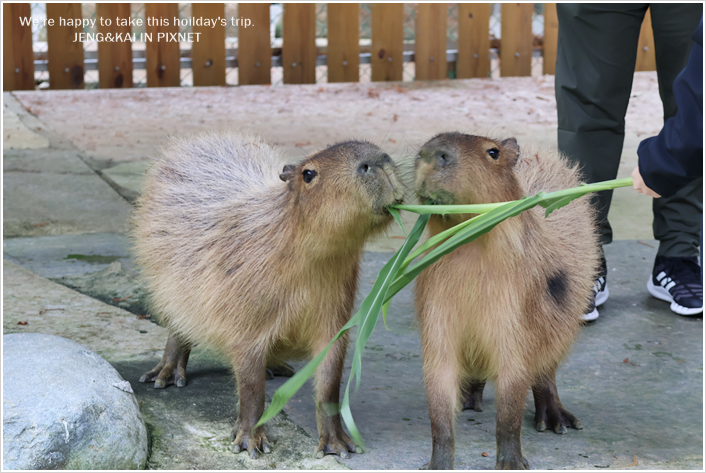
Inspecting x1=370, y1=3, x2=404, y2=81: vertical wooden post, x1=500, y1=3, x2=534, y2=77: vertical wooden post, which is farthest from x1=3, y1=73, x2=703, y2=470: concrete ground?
x1=500, y1=3, x2=534, y2=77: vertical wooden post

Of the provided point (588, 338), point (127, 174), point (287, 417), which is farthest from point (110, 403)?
point (127, 174)

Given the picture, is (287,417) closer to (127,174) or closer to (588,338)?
(588,338)

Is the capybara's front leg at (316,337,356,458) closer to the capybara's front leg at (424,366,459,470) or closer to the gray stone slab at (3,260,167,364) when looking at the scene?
the capybara's front leg at (424,366,459,470)

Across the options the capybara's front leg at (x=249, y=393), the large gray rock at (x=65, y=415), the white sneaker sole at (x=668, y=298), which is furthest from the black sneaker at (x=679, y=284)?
the large gray rock at (x=65, y=415)

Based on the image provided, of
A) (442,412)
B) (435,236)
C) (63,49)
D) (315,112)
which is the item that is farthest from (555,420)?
(63,49)

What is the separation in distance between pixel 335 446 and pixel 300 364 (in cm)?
97

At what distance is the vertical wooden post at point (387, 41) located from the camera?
8781 mm

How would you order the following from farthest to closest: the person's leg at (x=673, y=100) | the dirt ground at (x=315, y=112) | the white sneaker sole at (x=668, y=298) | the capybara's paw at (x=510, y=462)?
the dirt ground at (x=315, y=112) < the white sneaker sole at (x=668, y=298) < the person's leg at (x=673, y=100) < the capybara's paw at (x=510, y=462)

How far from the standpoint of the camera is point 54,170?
6.04m

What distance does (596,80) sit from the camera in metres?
3.67

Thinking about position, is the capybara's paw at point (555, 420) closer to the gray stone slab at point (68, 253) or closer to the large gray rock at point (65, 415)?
the large gray rock at point (65, 415)

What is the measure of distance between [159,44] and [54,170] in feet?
9.21

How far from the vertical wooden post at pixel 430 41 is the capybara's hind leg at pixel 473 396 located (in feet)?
22.3

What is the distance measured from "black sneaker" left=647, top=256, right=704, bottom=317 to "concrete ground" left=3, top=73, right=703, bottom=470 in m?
0.06
